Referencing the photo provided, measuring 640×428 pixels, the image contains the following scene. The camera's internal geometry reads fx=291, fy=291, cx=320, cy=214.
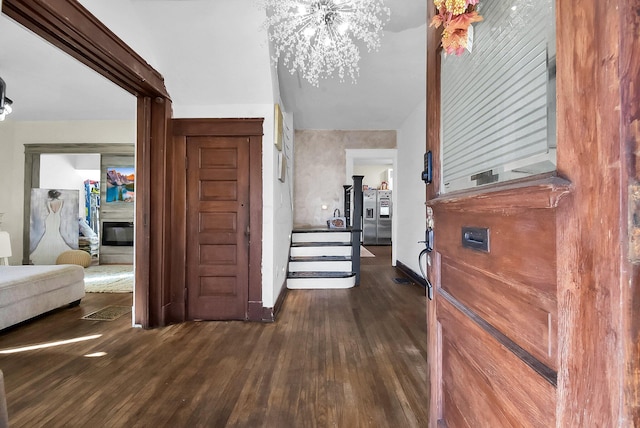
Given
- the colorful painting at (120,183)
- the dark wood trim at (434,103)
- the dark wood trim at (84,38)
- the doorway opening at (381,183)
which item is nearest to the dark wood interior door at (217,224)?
the dark wood trim at (84,38)

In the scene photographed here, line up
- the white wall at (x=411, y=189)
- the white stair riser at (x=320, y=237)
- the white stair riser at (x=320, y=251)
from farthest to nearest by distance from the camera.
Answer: the white stair riser at (x=320, y=237) → the white stair riser at (x=320, y=251) → the white wall at (x=411, y=189)

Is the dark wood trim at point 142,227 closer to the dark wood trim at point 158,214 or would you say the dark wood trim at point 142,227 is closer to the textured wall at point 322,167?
the dark wood trim at point 158,214

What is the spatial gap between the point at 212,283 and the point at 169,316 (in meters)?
0.52

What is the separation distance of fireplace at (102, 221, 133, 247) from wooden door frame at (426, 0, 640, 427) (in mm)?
7100

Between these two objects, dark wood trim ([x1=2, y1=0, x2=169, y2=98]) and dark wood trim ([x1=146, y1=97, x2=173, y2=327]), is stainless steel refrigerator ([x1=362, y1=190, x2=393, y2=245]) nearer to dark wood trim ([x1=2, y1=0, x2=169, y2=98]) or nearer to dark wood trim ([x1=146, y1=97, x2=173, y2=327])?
dark wood trim ([x1=146, y1=97, x2=173, y2=327])

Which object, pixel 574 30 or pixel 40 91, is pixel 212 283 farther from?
pixel 40 91

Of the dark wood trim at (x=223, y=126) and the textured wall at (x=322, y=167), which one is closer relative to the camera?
the dark wood trim at (x=223, y=126)

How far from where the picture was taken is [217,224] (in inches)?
122

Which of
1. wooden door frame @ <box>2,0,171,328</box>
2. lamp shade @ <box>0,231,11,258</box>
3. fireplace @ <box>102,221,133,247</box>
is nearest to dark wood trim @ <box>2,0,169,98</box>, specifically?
wooden door frame @ <box>2,0,171,328</box>

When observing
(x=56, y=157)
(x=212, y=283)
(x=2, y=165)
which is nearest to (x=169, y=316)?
(x=212, y=283)

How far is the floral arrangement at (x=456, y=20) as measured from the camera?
88 centimetres

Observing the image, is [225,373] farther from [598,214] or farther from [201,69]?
[201,69]

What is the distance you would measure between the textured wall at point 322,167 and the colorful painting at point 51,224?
463 centimetres

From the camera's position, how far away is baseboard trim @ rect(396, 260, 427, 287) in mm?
4477
